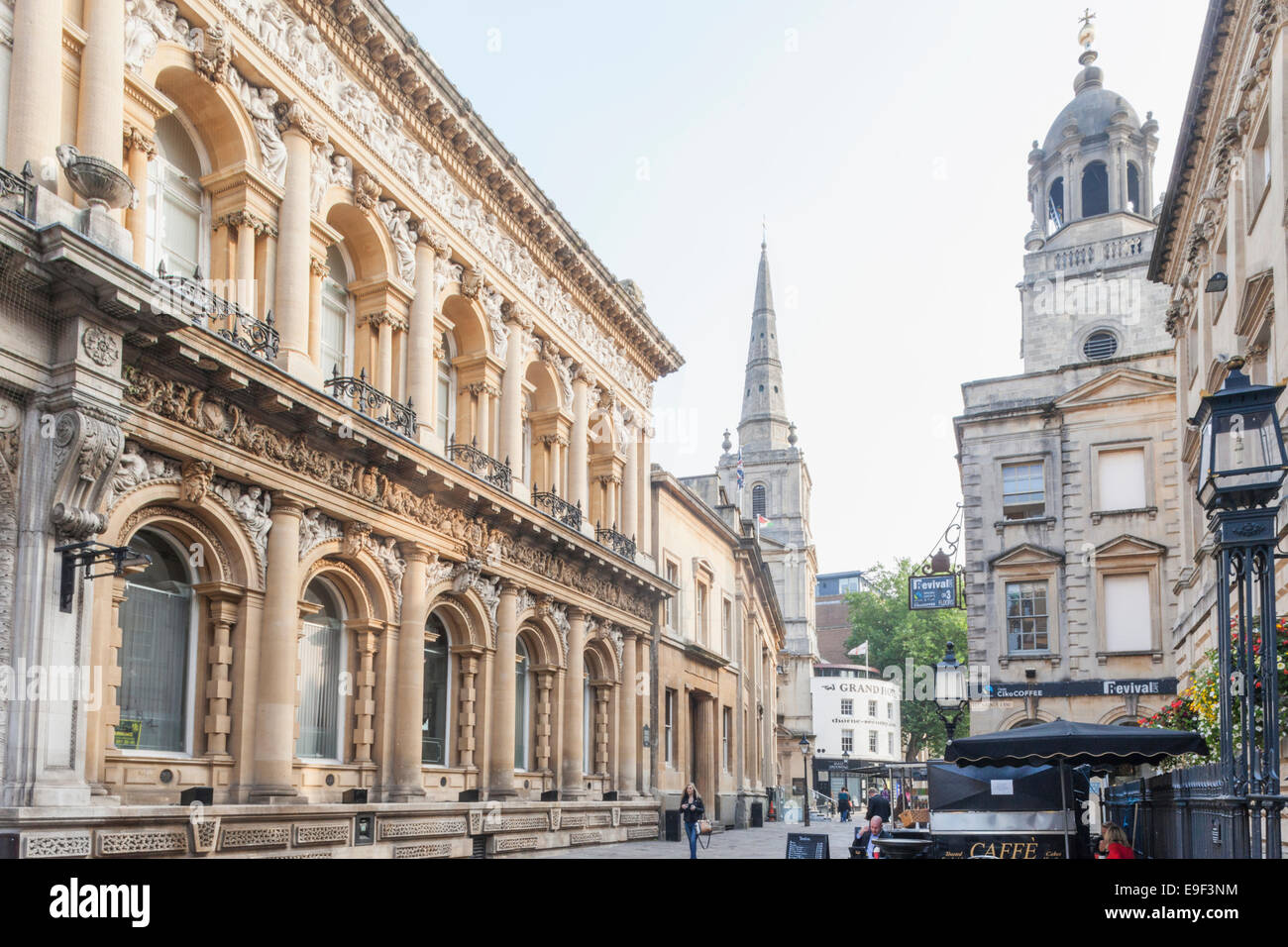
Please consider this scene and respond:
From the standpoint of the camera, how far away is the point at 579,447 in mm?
30688

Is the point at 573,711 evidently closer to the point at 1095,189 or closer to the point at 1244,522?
the point at 1244,522

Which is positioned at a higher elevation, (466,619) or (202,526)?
(202,526)

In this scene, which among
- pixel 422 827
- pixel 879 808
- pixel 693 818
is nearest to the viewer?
pixel 879 808

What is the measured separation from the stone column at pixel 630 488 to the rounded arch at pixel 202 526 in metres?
17.1

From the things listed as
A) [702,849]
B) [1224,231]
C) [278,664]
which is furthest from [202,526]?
[1224,231]

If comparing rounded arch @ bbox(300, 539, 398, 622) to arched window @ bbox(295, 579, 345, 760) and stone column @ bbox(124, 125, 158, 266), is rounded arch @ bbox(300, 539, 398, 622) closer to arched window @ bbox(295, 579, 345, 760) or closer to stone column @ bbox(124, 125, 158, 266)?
arched window @ bbox(295, 579, 345, 760)

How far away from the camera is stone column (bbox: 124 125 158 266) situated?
16.1 m

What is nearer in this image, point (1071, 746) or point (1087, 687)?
point (1071, 746)

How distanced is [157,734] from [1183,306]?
24.0 m

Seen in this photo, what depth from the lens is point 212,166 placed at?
18.6m

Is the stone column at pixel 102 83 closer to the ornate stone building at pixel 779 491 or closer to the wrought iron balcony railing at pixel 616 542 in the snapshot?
the wrought iron balcony railing at pixel 616 542

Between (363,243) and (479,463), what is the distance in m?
5.19
